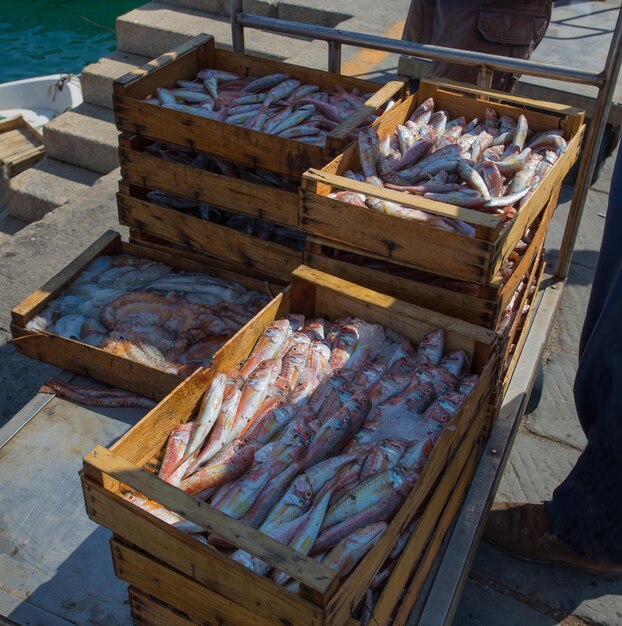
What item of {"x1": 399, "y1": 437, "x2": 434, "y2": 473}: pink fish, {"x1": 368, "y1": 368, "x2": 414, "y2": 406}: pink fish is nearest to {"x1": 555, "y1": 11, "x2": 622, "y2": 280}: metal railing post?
{"x1": 368, "y1": 368, "x2": 414, "y2": 406}: pink fish

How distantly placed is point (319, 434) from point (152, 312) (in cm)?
161

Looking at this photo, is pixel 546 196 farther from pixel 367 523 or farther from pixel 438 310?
pixel 367 523

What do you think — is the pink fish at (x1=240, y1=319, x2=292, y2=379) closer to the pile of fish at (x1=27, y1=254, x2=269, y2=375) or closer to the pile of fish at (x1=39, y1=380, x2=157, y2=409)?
the pile of fish at (x1=27, y1=254, x2=269, y2=375)

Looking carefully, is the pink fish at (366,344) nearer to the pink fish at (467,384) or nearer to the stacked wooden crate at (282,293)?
the stacked wooden crate at (282,293)

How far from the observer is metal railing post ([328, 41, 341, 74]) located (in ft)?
16.6

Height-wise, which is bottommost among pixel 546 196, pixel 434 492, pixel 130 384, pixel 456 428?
pixel 130 384

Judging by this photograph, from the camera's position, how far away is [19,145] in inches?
374

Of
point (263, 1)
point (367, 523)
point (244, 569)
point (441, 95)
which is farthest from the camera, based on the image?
point (263, 1)

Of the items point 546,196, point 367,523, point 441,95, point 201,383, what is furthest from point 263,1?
point 367,523

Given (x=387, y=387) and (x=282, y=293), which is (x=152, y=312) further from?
(x=387, y=387)

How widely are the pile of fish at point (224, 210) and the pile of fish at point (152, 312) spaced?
347 millimetres

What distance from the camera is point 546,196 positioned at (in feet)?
12.7

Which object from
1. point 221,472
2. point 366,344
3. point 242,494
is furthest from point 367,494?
point 366,344

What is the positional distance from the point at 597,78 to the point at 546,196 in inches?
40.9
